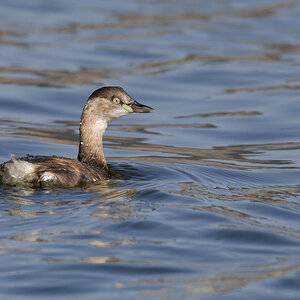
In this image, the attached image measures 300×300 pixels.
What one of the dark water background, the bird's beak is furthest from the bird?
the dark water background

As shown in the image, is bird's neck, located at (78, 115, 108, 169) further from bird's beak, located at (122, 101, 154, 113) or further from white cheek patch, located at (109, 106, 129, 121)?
bird's beak, located at (122, 101, 154, 113)

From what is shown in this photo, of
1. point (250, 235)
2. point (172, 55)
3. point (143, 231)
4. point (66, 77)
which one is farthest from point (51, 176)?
point (172, 55)

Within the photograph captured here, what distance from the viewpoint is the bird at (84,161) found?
8.11 meters

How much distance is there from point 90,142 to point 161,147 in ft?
8.57

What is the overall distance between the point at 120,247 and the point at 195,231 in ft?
2.77

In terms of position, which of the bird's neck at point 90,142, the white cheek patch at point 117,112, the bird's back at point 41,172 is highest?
the white cheek patch at point 117,112

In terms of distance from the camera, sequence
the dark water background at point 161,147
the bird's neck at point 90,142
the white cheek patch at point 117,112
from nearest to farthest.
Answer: the dark water background at point 161,147
the bird's neck at point 90,142
the white cheek patch at point 117,112

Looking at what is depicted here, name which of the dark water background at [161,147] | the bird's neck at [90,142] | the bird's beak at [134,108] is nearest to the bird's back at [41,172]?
the dark water background at [161,147]

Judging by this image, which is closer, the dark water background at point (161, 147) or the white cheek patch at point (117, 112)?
the dark water background at point (161, 147)

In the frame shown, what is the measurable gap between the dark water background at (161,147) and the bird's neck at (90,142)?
1.31ft

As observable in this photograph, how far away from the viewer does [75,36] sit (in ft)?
66.8

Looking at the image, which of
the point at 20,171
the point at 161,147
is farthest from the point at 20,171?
the point at 161,147

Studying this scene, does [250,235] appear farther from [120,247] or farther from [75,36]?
[75,36]

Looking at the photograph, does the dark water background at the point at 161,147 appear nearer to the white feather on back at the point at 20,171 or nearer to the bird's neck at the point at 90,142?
the white feather on back at the point at 20,171
